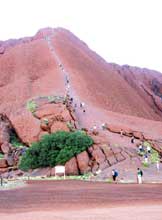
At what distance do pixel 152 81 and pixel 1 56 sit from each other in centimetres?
3468

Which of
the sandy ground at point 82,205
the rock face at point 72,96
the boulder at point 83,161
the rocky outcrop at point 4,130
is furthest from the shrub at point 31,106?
the sandy ground at point 82,205

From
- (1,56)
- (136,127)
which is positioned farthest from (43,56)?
(136,127)

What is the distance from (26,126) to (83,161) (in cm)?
1348

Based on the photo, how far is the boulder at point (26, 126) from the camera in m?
52.2

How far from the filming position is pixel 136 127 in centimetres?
5397

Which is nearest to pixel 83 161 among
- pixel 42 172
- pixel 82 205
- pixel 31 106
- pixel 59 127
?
pixel 42 172

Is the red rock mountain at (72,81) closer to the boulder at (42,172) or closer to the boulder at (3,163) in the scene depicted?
the boulder at (42,172)

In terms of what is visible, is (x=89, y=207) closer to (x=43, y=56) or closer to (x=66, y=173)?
(x=66, y=173)

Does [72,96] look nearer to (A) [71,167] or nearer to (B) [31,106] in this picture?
(B) [31,106]

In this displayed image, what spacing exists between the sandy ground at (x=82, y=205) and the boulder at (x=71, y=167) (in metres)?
14.0

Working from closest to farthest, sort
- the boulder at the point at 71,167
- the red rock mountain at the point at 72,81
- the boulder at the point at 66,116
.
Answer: the boulder at the point at 71,167
the boulder at the point at 66,116
the red rock mountain at the point at 72,81

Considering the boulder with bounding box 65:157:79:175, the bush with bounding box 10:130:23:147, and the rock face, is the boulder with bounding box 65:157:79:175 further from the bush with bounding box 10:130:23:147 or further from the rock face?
the bush with bounding box 10:130:23:147

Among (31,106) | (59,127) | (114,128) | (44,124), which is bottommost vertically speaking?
(114,128)

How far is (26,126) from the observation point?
53.7m
